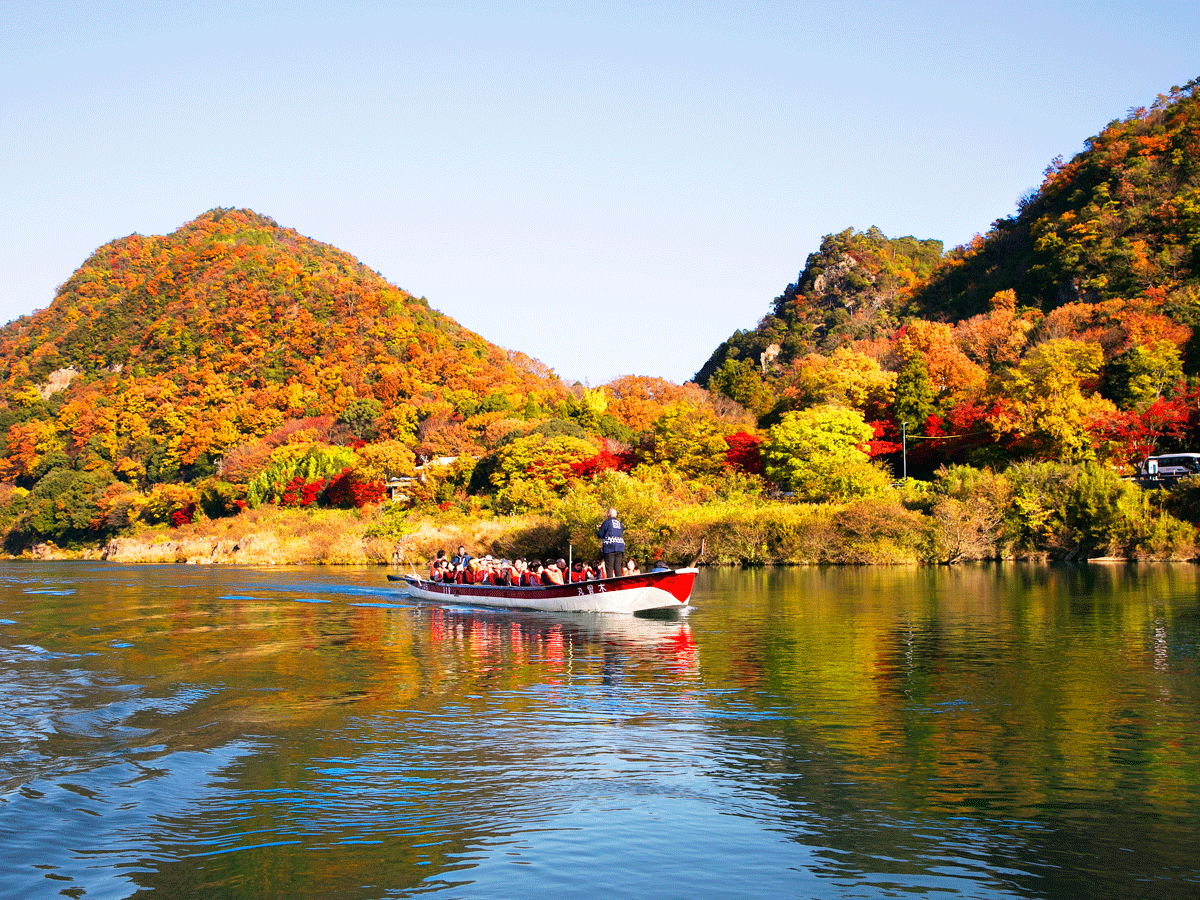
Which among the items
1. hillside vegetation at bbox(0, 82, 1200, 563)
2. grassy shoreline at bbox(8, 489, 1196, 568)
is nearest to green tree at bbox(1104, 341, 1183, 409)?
hillside vegetation at bbox(0, 82, 1200, 563)

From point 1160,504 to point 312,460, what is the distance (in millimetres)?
67534

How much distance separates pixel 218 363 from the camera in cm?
11894

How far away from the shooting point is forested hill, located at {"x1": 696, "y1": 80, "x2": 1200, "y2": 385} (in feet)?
255

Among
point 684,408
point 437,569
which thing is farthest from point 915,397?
point 437,569

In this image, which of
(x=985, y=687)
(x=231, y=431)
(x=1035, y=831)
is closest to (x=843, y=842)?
(x=1035, y=831)

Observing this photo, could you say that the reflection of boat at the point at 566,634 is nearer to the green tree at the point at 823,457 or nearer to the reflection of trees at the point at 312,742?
the reflection of trees at the point at 312,742

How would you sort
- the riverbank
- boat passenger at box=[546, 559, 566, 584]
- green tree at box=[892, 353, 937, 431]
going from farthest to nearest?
green tree at box=[892, 353, 937, 431], the riverbank, boat passenger at box=[546, 559, 566, 584]

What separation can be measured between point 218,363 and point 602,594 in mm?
103822

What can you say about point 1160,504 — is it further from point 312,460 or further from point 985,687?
point 312,460

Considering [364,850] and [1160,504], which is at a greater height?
[1160,504]

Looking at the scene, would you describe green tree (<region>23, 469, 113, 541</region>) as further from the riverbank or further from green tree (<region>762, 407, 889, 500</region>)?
green tree (<region>762, 407, 889, 500</region>)

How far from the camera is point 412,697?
15.7 meters

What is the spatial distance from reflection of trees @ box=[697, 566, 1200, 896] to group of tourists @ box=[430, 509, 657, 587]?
209 inches

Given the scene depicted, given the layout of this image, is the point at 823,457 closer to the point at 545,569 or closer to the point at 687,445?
the point at 687,445
